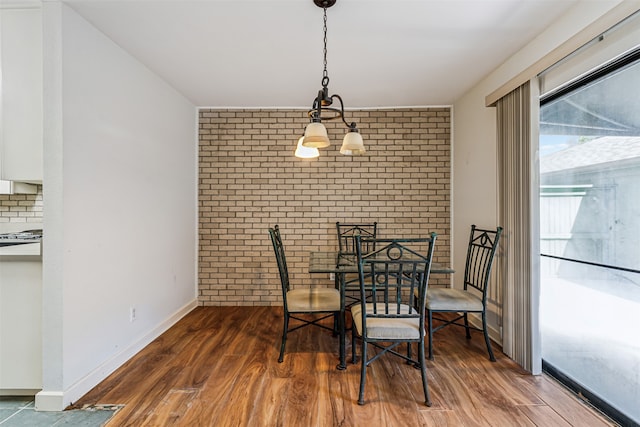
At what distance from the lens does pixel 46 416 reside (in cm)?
190

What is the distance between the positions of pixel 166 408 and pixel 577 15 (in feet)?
11.7

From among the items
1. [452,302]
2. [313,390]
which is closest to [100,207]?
[313,390]

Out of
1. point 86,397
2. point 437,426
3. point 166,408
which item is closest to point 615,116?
point 437,426

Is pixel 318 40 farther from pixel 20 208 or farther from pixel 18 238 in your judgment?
pixel 20 208

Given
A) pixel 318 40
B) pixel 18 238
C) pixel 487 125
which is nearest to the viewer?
pixel 318 40

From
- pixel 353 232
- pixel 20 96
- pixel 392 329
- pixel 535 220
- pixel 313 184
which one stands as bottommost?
pixel 392 329

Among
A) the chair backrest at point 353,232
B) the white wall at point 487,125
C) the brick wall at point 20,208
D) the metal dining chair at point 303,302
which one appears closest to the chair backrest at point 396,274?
the metal dining chair at point 303,302

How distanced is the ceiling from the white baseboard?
97.1 inches

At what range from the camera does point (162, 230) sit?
Result: 3.21 meters

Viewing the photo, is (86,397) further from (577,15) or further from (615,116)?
(577,15)

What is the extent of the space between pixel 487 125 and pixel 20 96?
377 centimetres

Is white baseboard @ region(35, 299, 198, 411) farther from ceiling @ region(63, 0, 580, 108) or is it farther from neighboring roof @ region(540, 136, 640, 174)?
neighboring roof @ region(540, 136, 640, 174)

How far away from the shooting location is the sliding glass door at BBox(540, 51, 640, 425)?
1.85 meters

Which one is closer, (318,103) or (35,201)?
(318,103)
